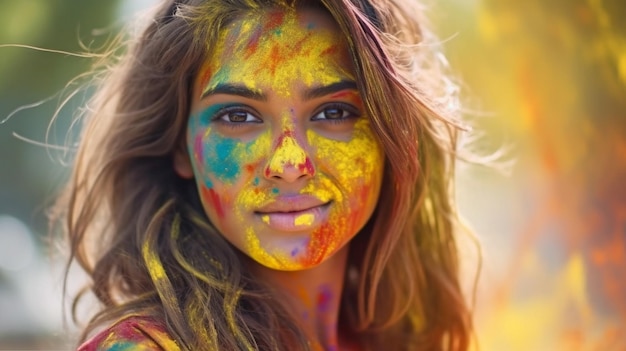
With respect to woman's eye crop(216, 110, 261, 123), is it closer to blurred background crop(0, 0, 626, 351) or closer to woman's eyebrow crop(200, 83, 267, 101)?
woman's eyebrow crop(200, 83, 267, 101)

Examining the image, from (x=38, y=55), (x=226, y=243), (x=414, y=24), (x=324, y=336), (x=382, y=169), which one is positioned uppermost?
(x=38, y=55)

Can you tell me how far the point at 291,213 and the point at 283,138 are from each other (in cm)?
17

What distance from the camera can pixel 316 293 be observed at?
2.26 meters

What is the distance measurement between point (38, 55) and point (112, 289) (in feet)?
16.0

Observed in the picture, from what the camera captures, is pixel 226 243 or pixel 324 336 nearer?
pixel 226 243

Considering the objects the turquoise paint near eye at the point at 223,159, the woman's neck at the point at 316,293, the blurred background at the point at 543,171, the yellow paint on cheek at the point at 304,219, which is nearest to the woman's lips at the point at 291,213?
the yellow paint on cheek at the point at 304,219

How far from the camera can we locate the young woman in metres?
1.94

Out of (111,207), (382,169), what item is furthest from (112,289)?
(382,169)

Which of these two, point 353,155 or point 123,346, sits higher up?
point 353,155

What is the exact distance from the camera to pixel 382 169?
2.12 meters

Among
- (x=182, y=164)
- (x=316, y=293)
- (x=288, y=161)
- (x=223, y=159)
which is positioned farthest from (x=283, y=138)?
(x=316, y=293)

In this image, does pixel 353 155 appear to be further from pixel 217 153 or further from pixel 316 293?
pixel 316 293

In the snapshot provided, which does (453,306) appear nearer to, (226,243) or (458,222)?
(458,222)

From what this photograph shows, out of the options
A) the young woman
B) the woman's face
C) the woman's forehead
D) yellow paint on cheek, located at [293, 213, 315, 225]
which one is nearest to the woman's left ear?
the young woman
